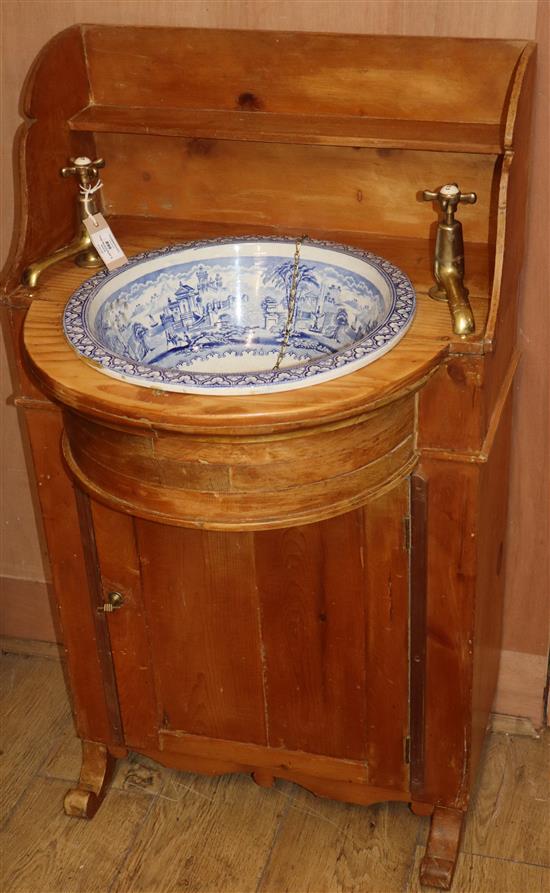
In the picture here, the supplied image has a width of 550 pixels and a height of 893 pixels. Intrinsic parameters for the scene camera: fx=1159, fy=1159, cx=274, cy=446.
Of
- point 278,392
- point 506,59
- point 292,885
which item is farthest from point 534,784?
point 506,59

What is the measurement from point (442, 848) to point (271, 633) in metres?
0.45

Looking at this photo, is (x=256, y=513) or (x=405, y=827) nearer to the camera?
(x=256, y=513)

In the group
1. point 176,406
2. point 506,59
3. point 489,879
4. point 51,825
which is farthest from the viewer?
point 51,825

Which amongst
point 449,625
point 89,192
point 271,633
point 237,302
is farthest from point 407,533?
point 89,192

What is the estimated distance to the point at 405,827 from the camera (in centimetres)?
193

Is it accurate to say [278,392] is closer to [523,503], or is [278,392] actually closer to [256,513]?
[256,513]

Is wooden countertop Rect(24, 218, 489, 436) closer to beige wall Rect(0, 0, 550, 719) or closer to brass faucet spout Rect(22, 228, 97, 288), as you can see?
brass faucet spout Rect(22, 228, 97, 288)

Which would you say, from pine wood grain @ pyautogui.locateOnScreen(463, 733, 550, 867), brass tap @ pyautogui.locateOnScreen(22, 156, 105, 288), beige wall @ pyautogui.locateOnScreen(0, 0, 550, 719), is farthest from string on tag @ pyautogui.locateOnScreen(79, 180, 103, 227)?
pine wood grain @ pyautogui.locateOnScreen(463, 733, 550, 867)

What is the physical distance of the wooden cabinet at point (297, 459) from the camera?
1.41 meters

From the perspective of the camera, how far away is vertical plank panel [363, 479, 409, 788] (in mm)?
1594

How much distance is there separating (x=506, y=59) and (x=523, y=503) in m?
0.73

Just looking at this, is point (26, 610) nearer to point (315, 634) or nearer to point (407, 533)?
point (315, 634)

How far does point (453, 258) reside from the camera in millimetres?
1462

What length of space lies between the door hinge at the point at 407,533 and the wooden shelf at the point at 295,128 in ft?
1.63
